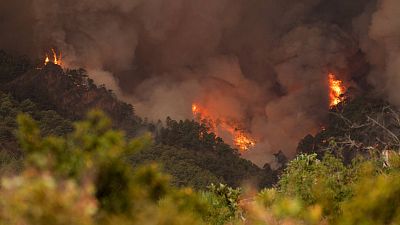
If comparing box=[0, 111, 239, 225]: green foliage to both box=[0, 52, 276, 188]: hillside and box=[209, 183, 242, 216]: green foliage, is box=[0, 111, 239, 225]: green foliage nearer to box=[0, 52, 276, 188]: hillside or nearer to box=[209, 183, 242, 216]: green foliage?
box=[209, 183, 242, 216]: green foliage

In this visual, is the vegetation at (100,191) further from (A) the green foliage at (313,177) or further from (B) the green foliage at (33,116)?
(B) the green foliage at (33,116)

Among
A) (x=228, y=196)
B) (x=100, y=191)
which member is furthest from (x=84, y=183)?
(x=228, y=196)

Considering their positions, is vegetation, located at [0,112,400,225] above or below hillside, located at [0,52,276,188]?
below

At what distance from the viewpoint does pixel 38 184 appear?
4828mm

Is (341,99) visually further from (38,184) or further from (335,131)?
(38,184)

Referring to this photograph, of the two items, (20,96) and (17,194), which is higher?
(20,96)

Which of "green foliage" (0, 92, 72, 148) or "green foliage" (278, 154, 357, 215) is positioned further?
"green foliage" (0, 92, 72, 148)

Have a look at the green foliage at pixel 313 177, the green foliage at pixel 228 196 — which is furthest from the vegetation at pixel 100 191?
the green foliage at pixel 228 196

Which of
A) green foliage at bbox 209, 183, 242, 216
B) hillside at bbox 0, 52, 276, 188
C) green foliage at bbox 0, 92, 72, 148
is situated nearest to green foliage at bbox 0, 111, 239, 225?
green foliage at bbox 209, 183, 242, 216

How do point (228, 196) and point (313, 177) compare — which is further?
point (228, 196)

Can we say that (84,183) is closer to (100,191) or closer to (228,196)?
(100,191)

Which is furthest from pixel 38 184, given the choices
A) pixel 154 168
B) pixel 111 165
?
pixel 154 168

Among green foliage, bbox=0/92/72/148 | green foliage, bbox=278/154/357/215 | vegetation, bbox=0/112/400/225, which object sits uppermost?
green foliage, bbox=0/92/72/148

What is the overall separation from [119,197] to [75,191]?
103 inches
